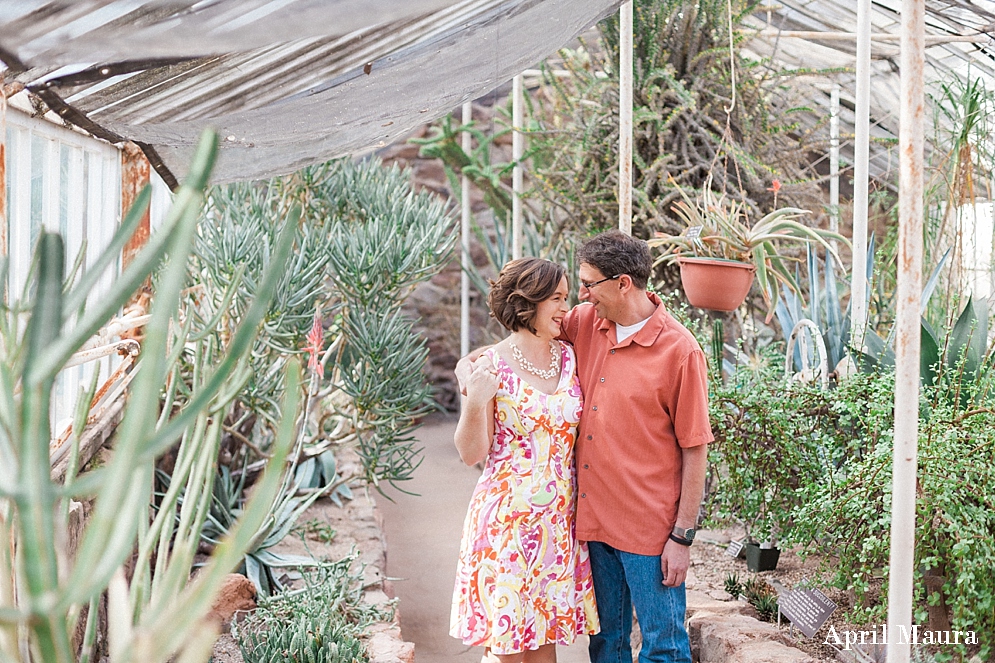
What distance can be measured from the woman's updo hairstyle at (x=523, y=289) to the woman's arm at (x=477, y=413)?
0.14m

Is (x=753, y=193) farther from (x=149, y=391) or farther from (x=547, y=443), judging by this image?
(x=149, y=391)

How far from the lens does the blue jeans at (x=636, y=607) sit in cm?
222

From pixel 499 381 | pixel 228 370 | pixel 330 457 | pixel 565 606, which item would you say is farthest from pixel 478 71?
pixel 330 457

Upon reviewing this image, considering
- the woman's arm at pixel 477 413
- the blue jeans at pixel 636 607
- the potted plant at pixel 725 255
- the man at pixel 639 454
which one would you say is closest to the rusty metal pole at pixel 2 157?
the woman's arm at pixel 477 413

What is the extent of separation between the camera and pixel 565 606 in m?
2.27

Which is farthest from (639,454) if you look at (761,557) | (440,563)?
(440,563)

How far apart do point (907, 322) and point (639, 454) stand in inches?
A: 30.5

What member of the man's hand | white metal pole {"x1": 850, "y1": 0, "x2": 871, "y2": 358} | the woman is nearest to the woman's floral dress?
the woman

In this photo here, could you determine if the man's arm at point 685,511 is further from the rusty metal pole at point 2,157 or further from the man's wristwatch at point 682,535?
the rusty metal pole at point 2,157

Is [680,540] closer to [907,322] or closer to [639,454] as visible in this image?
[639,454]

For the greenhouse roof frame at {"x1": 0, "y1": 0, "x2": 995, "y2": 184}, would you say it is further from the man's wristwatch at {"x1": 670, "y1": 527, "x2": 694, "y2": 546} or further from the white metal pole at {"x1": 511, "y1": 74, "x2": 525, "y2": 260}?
the white metal pole at {"x1": 511, "y1": 74, "x2": 525, "y2": 260}

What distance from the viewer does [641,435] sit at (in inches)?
88.9

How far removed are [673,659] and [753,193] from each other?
3460 millimetres

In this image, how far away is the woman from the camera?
7.34ft
